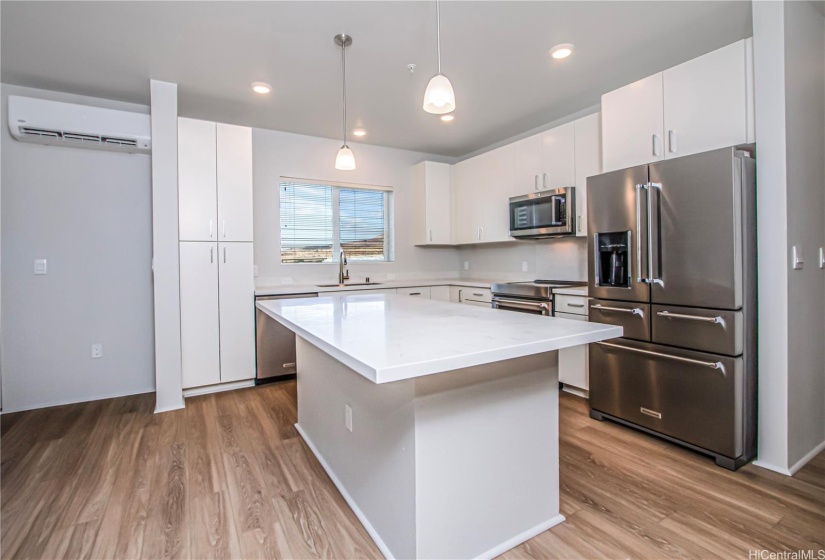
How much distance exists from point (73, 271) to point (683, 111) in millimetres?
4684

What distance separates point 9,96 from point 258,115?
1748 mm

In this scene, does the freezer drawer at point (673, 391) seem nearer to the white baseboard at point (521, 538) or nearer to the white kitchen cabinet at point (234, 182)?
the white baseboard at point (521, 538)

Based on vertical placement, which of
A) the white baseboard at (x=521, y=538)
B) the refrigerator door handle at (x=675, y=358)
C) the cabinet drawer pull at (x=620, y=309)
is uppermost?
the cabinet drawer pull at (x=620, y=309)

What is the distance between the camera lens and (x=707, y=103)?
2383mm

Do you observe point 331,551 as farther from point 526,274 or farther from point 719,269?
point 526,274

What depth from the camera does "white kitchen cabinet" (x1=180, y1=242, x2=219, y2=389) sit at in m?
3.35

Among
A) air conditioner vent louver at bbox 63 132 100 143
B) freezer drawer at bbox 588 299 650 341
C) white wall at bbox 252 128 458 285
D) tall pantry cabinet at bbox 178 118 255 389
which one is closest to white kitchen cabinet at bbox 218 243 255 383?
tall pantry cabinet at bbox 178 118 255 389

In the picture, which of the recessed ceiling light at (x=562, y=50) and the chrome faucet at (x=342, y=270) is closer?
the recessed ceiling light at (x=562, y=50)

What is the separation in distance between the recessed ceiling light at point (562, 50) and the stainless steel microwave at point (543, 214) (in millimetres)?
1118

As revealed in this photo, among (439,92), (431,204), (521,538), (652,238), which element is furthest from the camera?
(431,204)

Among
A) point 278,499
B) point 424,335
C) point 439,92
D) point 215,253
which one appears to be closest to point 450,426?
point 424,335

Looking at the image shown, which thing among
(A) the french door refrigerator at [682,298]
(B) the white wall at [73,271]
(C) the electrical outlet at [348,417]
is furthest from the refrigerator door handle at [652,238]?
(B) the white wall at [73,271]

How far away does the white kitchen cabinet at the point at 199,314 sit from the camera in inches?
132

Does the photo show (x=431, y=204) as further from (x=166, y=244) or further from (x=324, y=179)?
(x=166, y=244)
